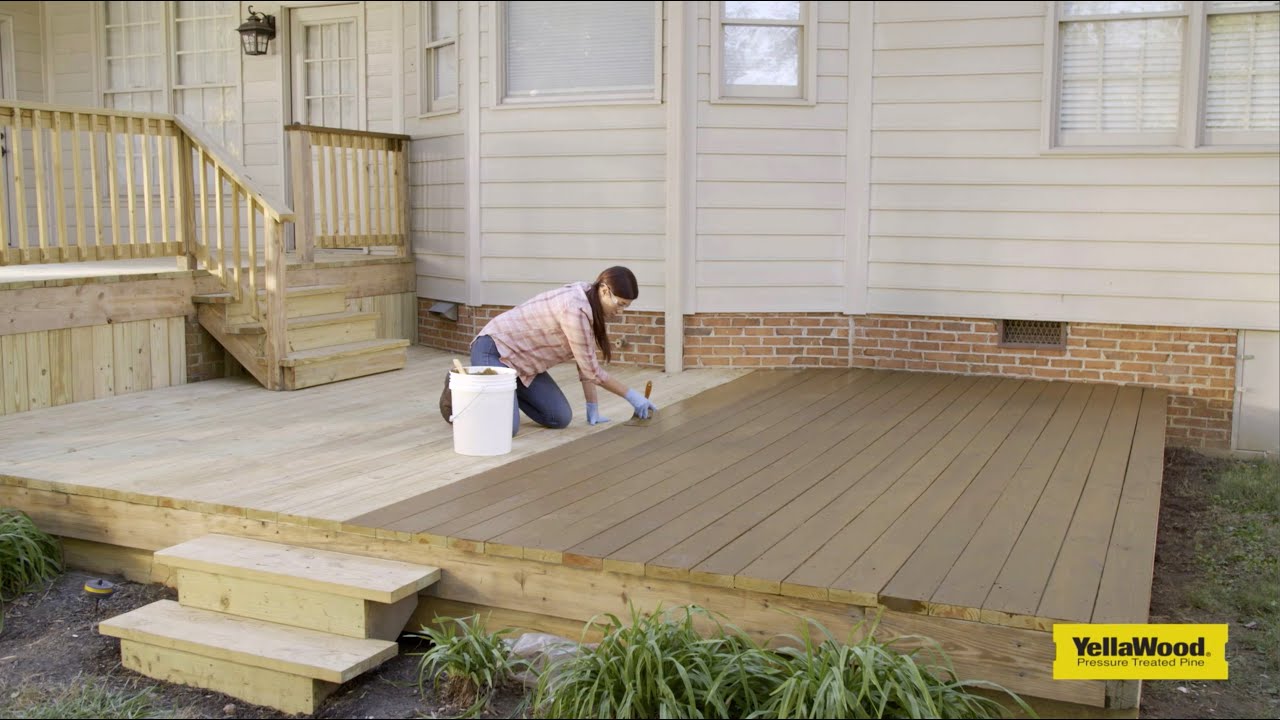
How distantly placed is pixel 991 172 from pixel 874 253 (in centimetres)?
88

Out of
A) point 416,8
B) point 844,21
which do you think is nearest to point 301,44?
point 416,8

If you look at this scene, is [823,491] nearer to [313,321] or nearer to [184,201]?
[313,321]

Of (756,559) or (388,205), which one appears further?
(388,205)

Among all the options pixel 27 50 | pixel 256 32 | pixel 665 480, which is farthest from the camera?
pixel 27 50

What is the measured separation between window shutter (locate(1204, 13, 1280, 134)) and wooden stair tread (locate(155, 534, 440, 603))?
5.47 meters

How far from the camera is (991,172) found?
7238 mm

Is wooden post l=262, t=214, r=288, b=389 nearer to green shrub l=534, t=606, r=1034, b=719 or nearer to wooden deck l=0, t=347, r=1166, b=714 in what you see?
wooden deck l=0, t=347, r=1166, b=714

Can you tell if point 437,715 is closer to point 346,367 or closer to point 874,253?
point 346,367

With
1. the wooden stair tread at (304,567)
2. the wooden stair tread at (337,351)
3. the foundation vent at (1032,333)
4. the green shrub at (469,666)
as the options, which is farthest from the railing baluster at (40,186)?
the foundation vent at (1032,333)

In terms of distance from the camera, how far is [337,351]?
7.09m

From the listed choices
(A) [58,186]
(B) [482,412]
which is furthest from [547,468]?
(A) [58,186]

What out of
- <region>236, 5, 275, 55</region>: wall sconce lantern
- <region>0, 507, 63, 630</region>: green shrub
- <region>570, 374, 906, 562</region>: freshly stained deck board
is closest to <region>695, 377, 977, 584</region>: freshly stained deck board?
<region>570, 374, 906, 562</region>: freshly stained deck board

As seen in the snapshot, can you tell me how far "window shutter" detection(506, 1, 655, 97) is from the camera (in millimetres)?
7566

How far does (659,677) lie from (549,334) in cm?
277
